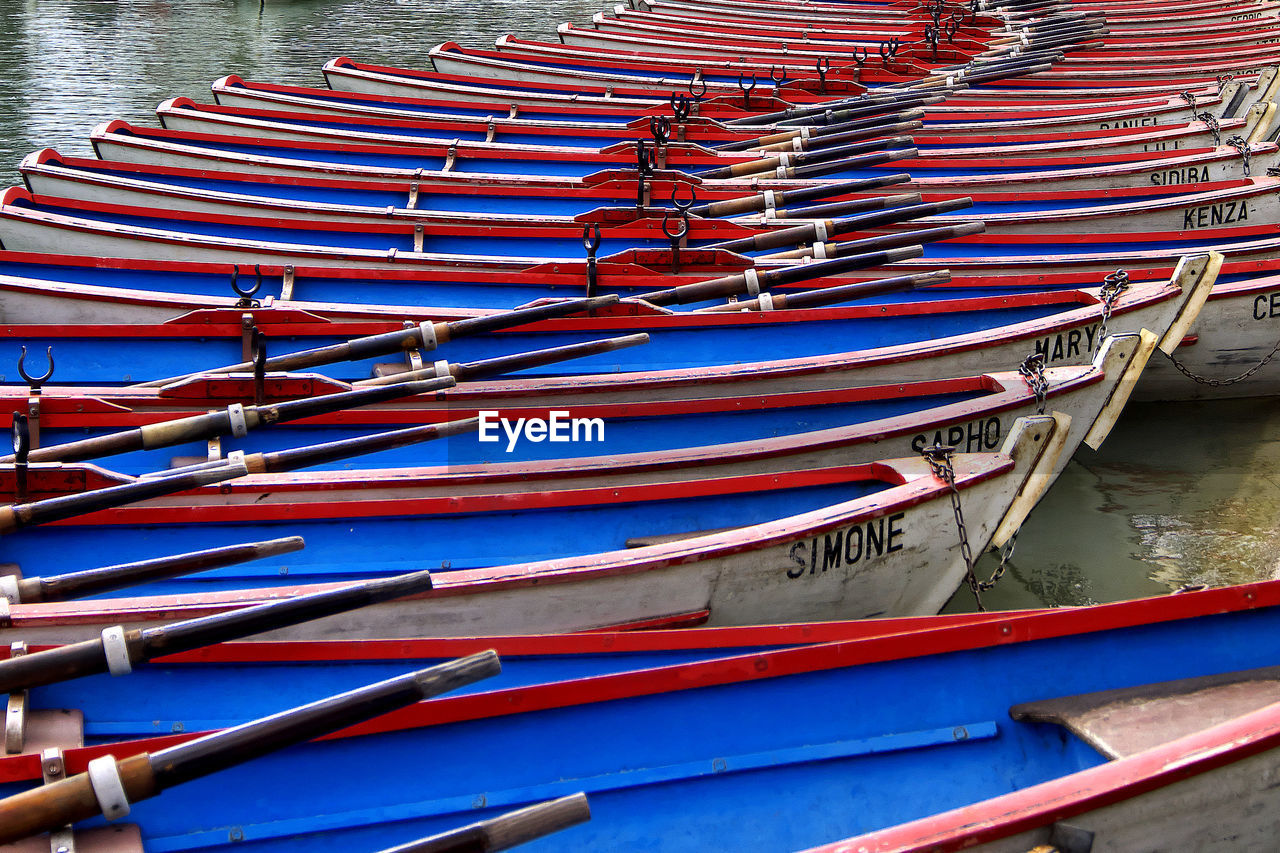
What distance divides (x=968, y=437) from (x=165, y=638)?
4.12 meters

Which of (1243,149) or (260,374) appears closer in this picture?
(260,374)

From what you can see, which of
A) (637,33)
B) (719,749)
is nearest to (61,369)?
(719,749)

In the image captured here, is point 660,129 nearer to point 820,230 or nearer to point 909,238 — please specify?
point 820,230

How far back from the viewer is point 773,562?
4902 mm

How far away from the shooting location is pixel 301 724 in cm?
273

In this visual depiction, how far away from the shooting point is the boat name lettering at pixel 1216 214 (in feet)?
29.4

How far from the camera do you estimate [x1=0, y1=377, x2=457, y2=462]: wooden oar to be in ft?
14.3

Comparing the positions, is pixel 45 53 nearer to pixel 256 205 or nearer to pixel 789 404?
pixel 256 205

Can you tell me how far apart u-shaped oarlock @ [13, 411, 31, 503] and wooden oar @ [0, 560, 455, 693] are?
1822 millimetres

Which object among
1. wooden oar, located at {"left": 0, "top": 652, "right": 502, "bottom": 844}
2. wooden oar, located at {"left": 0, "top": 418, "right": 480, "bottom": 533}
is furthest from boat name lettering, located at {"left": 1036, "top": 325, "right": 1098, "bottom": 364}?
wooden oar, located at {"left": 0, "top": 652, "right": 502, "bottom": 844}

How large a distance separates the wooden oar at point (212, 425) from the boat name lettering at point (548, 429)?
1.13m

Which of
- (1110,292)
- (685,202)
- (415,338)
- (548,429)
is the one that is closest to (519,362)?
(415,338)

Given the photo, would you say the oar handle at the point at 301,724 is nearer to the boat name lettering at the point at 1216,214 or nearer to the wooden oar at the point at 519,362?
the wooden oar at the point at 519,362

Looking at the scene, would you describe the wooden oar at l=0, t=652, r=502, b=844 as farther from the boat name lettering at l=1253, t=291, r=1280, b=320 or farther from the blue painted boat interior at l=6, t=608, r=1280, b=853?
the boat name lettering at l=1253, t=291, r=1280, b=320
